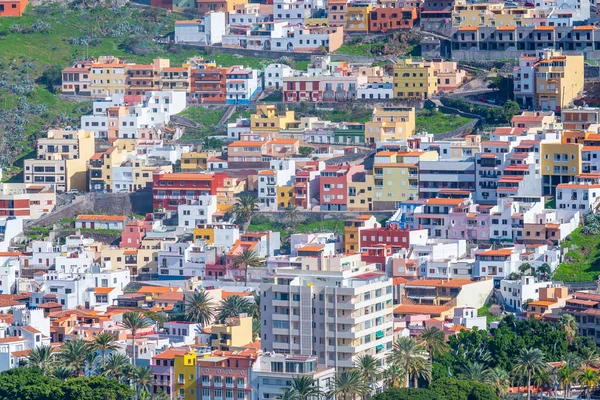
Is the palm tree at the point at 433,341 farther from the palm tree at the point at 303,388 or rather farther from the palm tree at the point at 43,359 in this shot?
the palm tree at the point at 43,359

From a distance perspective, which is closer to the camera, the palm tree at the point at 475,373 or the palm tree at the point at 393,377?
the palm tree at the point at 393,377

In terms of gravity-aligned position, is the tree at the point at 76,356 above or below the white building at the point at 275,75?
below

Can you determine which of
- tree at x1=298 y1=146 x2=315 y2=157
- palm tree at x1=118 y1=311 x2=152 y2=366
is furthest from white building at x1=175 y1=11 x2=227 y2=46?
palm tree at x1=118 y1=311 x2=152 y2=366

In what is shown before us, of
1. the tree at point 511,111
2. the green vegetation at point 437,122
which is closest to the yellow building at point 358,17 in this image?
the green vegetation at point 437,122

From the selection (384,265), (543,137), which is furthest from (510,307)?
(543,137)

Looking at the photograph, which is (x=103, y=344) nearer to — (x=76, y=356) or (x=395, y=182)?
(x=76, y=356)

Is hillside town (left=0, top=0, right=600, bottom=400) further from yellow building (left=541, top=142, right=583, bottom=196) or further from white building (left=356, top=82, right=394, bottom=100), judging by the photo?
white building (left=356, top=82, right=394, bottom=100)

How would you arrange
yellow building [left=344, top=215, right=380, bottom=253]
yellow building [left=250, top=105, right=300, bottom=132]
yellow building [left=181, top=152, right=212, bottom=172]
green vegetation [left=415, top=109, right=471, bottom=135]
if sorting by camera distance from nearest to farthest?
yellow building [left=344, top=215, right=380, bottom=253] → yellow building [left=181, top=152, right=212, bottom=172] → green vegetation [left=415, top=109, right=471, bottom=135] → yellow building [left=250, top=105, right=300, bottom=132]

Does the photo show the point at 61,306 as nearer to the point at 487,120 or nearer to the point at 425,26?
the point at 487,120
